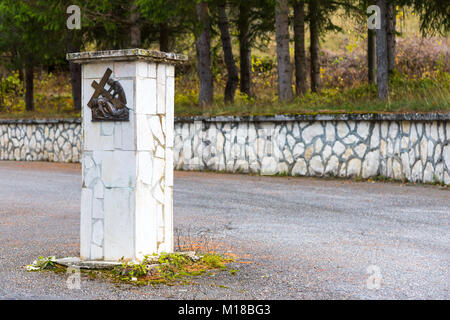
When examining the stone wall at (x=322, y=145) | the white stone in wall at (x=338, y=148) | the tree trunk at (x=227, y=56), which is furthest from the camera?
the tree trunk at (x=227, y=56)

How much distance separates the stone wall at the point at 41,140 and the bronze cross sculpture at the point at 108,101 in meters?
14.9

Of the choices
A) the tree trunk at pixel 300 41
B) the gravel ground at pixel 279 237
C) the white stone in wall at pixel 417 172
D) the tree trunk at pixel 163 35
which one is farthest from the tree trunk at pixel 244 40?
the white stone in wall at pixel 417 172

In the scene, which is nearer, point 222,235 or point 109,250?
point 109,250

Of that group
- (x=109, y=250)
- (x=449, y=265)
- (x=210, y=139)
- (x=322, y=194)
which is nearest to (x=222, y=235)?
(x=109, y=250)

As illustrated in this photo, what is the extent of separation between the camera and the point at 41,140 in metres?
22.0

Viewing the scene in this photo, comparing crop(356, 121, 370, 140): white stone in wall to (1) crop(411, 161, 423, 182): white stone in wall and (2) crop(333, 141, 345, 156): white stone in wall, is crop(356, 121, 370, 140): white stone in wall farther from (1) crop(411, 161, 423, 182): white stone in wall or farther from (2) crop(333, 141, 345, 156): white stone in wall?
(1) crop(411, 161, 423, 182): white stone in wall

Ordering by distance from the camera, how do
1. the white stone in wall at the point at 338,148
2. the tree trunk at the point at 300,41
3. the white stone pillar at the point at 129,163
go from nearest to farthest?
the white stone pillar at the point at 129,163
the white stone in wall at the point at 338,148
the tree trunk at the point at 300,41

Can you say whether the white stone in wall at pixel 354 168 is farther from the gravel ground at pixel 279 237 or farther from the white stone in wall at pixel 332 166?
the gravel ground at pixel 279 237

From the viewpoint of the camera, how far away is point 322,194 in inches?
472

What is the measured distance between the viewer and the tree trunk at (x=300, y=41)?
21367 mm
